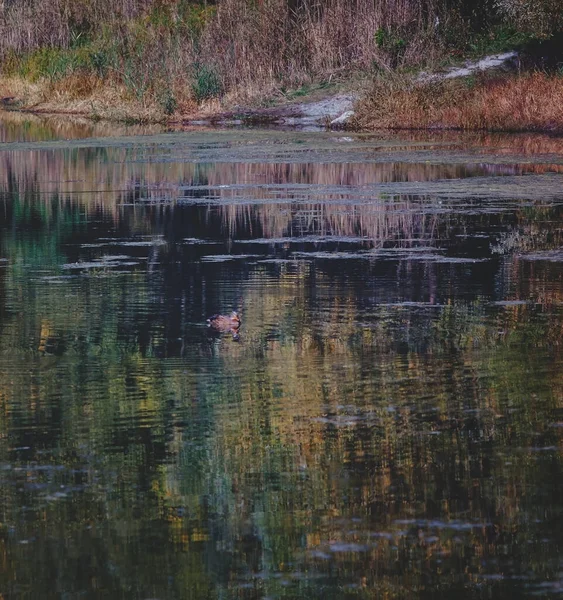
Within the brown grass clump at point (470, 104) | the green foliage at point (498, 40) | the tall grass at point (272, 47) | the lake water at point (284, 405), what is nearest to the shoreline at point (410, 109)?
the brown grass clump at point (470, 104)

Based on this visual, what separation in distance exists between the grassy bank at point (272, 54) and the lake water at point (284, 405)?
17.9m

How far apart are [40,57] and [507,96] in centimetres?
2116

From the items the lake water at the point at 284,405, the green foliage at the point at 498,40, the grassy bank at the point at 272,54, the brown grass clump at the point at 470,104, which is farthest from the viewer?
the grassy bank at the point at 272,54

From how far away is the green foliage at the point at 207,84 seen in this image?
35312mm

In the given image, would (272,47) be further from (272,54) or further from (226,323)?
(226,323)

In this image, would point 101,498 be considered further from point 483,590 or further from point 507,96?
point 507,96

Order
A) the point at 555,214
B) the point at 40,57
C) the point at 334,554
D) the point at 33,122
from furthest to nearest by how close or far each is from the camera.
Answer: the point at 40,57
the point at 33,122
the point at 555,214
the point at 334,554

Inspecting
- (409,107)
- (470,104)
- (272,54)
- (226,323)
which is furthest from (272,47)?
(226,323)

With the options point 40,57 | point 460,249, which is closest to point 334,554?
point 460,249

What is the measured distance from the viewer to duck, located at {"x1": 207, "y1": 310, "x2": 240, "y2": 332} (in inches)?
358

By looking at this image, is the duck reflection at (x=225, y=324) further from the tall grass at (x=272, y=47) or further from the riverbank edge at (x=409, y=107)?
the tall grass at (x=272, y=47)

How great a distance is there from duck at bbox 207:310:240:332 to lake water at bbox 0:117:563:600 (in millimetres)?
105

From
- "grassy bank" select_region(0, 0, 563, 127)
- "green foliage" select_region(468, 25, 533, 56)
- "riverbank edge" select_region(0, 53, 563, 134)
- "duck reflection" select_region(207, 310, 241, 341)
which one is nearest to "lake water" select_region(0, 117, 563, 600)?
"duck reflection" select_region(207, 310, 241, 341)

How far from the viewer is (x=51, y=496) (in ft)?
18.5
